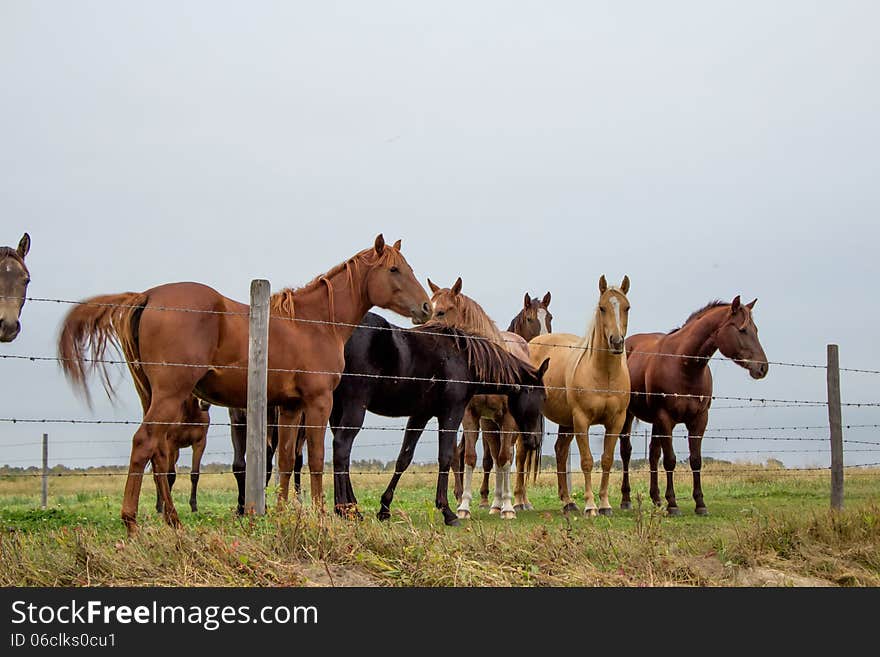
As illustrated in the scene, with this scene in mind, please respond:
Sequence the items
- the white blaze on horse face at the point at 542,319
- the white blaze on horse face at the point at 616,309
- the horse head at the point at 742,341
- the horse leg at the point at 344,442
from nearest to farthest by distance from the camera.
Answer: the horse leg at the point at 344,442
the white blaze on horse face at the point at 616,309
the horse head at the point at 742,341
the white blaze on horse face at the point at 542,319

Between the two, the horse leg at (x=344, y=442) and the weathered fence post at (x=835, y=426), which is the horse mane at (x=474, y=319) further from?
the weathered fence post at (x=835, y=426)

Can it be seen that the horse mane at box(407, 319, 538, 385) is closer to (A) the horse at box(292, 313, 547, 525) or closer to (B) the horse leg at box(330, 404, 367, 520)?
(A) the horse at box(292, 313, 547, 525)

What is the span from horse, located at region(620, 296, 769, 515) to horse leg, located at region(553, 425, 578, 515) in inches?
Result: 35.6

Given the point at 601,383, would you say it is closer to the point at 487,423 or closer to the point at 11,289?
the point at 487,423

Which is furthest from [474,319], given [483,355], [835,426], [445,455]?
[835,426]

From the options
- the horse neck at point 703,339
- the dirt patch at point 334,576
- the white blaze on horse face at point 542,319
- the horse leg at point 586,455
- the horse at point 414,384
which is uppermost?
the white blaze on horse face at point 542,319

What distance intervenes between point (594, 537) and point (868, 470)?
52.9ft

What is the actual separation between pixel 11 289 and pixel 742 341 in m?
8.76

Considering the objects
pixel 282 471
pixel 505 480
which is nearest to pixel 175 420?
pixel 282 471

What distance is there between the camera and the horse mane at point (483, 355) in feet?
36.3

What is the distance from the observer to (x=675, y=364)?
42.0 feet

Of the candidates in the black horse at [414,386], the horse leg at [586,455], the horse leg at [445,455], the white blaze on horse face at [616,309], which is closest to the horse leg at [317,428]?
the black horse at [414,386]

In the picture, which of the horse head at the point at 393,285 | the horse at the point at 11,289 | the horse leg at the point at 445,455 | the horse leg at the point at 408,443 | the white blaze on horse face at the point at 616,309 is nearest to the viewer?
the horse at the point at 11,289

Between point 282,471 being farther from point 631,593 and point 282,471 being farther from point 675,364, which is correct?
Result: point 675,364
